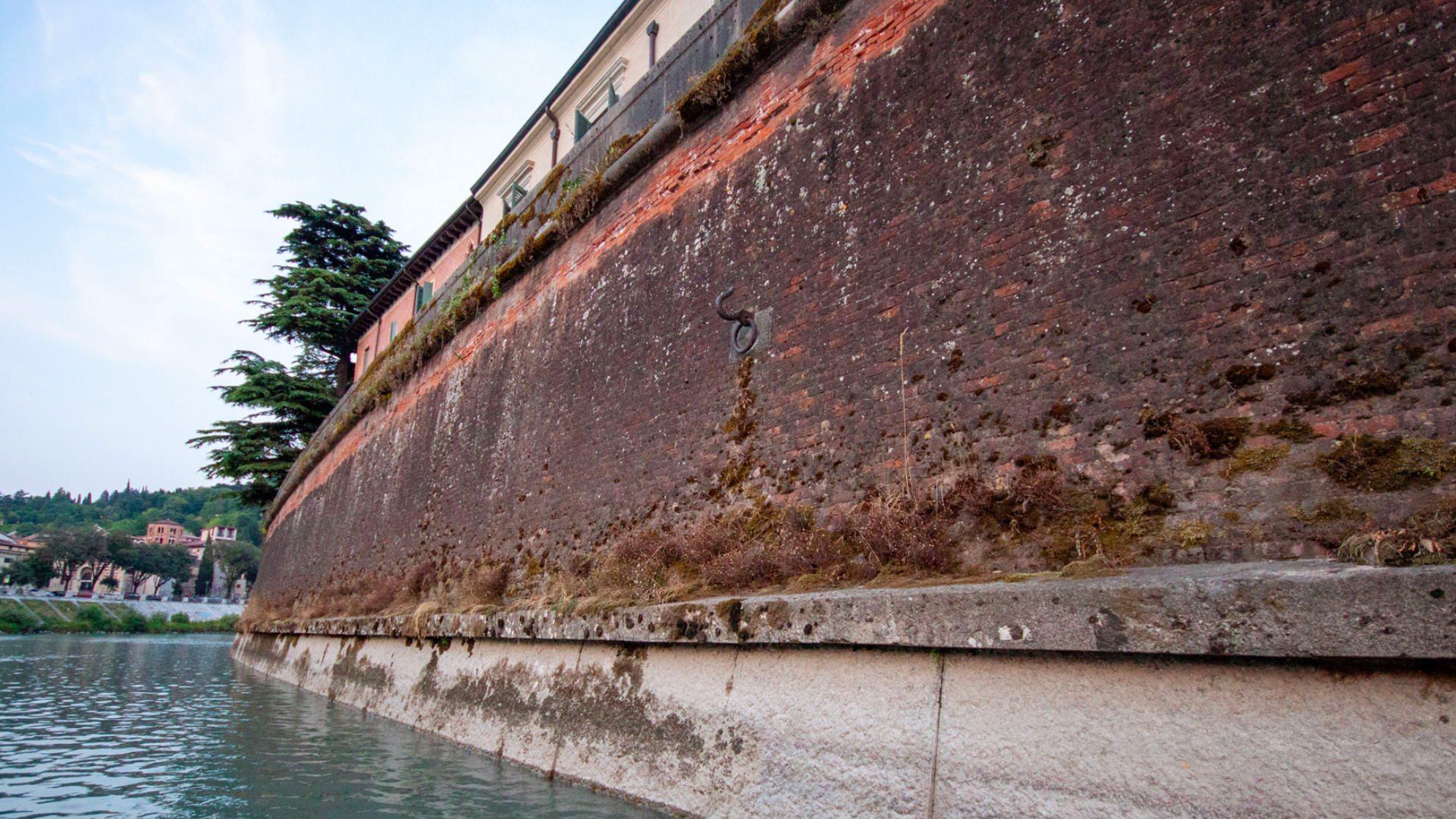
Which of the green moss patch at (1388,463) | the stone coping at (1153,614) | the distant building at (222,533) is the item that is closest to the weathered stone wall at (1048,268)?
the green moss patch at (1388,463)

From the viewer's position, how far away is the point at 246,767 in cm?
670

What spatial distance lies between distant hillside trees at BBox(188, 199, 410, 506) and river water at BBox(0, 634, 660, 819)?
15.6m

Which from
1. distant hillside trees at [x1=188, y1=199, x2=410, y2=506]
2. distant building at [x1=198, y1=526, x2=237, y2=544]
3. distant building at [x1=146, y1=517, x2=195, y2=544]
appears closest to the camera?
distant hillside trees at [x1=188, y1=199, x2=410, y2=506]

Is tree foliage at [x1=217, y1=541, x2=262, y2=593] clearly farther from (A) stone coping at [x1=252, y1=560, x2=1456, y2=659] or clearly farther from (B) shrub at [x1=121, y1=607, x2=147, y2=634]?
(A) stone coping at [x1=252, y1=560, x2=1456, y2=659]

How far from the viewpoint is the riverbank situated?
5316cm

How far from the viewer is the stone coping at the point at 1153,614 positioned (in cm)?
249

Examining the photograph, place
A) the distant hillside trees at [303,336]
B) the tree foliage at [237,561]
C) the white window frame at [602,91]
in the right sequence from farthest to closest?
the tree foliage at [237,561], the distant hillside trees at [303,336], the white window frame at [602,91]

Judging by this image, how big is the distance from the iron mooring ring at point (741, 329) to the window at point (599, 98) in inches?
323

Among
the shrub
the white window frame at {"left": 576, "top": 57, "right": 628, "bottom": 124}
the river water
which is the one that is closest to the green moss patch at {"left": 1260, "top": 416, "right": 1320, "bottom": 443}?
the river water

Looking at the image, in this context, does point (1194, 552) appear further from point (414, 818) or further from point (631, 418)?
point (631, 418)

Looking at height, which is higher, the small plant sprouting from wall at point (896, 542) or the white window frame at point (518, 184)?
the white window frame at point (518, 184)

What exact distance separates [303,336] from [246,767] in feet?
84.7

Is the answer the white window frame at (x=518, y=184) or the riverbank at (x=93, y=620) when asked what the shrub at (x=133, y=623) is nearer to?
the riverbank at (x=93, y=620)

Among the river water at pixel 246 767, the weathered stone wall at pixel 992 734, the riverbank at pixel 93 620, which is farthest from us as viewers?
the riverbank at pixel 93 620
